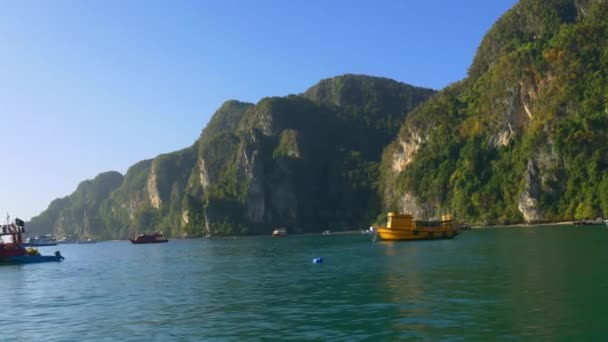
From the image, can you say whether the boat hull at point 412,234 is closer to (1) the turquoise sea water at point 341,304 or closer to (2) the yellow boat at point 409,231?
(2) the yellow boat at point 409,231

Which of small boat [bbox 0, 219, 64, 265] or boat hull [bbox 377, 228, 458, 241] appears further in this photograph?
boat hull [bbox 377, 228, 458, 241]

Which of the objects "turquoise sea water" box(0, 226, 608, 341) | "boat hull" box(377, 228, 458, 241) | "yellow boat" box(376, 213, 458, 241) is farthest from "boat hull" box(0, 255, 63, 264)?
"boat hull" box(377, 228, 458, 241)

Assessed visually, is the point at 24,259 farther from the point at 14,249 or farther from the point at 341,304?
the point at 341,304

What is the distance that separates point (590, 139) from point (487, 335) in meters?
188

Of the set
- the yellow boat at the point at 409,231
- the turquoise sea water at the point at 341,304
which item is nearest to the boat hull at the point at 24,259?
the turquoise sea water at the point at 341,304

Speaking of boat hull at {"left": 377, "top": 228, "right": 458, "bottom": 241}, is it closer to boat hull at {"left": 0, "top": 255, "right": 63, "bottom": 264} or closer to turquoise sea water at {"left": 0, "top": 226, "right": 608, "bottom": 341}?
turquoise sea water at {"left": 0, "top": 226, "right": 608, "bottom": 341}

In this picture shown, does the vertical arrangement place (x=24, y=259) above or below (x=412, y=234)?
below

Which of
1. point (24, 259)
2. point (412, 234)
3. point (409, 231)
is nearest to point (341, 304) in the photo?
point (24, 259)

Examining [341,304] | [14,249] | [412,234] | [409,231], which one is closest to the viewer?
[341,304]

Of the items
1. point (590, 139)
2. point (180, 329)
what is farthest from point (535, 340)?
point (590, 139)

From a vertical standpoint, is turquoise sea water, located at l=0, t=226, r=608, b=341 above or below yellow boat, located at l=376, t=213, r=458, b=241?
below

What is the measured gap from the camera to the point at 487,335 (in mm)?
27625

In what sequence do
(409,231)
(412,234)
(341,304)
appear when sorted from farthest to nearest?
(412,234)
(409,231)
(341,304)

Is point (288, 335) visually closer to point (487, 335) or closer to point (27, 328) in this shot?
point (487, 335)
